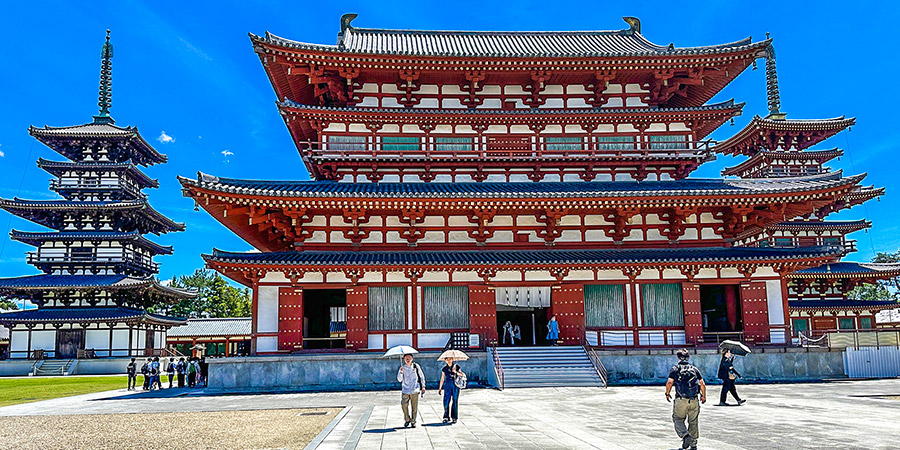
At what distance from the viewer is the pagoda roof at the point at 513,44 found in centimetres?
2914

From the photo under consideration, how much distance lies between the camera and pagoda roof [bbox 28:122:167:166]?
Answer: 51125 millimetres

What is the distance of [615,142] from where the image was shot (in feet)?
99.2

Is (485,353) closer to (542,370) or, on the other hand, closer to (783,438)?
(542,370)

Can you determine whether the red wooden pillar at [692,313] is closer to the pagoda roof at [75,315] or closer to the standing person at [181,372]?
the standing person at [181,372]

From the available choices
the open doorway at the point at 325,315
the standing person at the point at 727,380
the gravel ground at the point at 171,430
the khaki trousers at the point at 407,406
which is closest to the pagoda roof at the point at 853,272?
the standing person at the point at 727,380

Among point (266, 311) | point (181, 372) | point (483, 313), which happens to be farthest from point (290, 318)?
point (483, 313)

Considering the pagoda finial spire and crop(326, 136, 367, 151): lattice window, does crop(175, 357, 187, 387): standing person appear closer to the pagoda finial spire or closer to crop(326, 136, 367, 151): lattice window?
crop(326, 136, 367, 151): lattice window

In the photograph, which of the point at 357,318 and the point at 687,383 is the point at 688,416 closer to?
the point at 687,383

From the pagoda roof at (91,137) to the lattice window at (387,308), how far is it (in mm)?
35571

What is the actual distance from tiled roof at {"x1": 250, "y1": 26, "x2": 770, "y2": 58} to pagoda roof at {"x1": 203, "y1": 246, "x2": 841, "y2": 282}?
29.6ft

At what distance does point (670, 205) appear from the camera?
2667 centimetres

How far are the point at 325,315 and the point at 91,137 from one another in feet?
108

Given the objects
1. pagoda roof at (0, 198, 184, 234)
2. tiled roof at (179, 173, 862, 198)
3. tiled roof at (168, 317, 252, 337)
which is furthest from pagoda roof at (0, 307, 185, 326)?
tiled roof at (179, 173, 862, 198)

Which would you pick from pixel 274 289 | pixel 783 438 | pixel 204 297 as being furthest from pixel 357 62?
pixel 204 297
